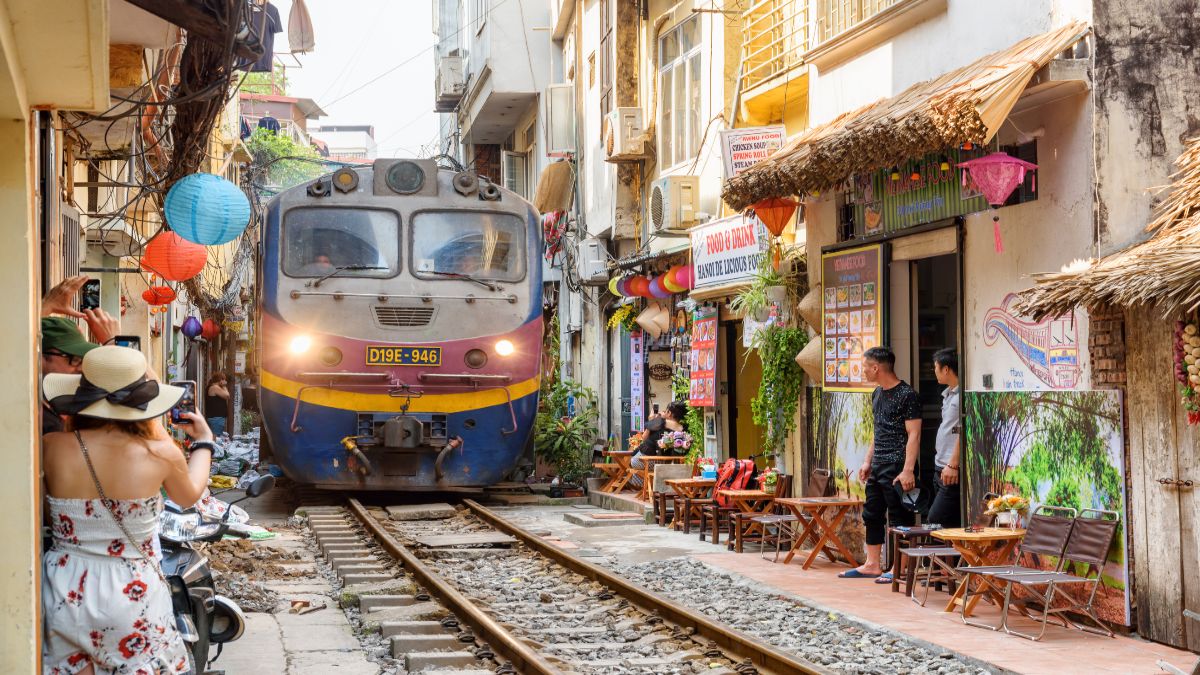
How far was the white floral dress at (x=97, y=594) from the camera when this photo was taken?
15.9 ft

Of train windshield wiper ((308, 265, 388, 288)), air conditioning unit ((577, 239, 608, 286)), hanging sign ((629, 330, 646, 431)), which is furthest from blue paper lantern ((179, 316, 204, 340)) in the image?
train windshield wiper ((308, 265, 388, 288))

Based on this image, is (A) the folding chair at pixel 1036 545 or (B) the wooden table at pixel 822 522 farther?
(B) the wooden table at pixel 822 522

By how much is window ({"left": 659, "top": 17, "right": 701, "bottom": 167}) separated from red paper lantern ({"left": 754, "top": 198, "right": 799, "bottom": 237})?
564 centimetres

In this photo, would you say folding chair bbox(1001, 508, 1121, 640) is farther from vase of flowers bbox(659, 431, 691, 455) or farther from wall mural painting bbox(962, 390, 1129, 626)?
vase of flowers bbox(659, 431, 691, 455)

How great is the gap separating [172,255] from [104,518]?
391 inches

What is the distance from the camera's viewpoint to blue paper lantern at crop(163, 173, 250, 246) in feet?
37.5

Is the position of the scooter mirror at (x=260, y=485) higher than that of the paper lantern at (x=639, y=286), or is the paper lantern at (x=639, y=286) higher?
the paper lantern at (x=639, y=286)

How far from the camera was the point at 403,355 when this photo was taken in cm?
1577

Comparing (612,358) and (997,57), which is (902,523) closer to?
(997,57)

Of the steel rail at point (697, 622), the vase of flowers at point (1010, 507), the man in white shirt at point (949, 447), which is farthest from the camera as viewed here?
the man in white shirt at point (949, 447)

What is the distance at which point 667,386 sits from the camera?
2045 centimetres

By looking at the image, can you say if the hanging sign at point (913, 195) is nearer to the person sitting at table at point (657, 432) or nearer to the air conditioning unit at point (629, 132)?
the person sitting at table at point (657, 432)

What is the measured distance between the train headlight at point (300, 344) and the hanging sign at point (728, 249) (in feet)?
14.0

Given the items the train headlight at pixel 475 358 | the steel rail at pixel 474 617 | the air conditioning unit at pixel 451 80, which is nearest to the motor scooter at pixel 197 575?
the steel rail at pixel 474 617
